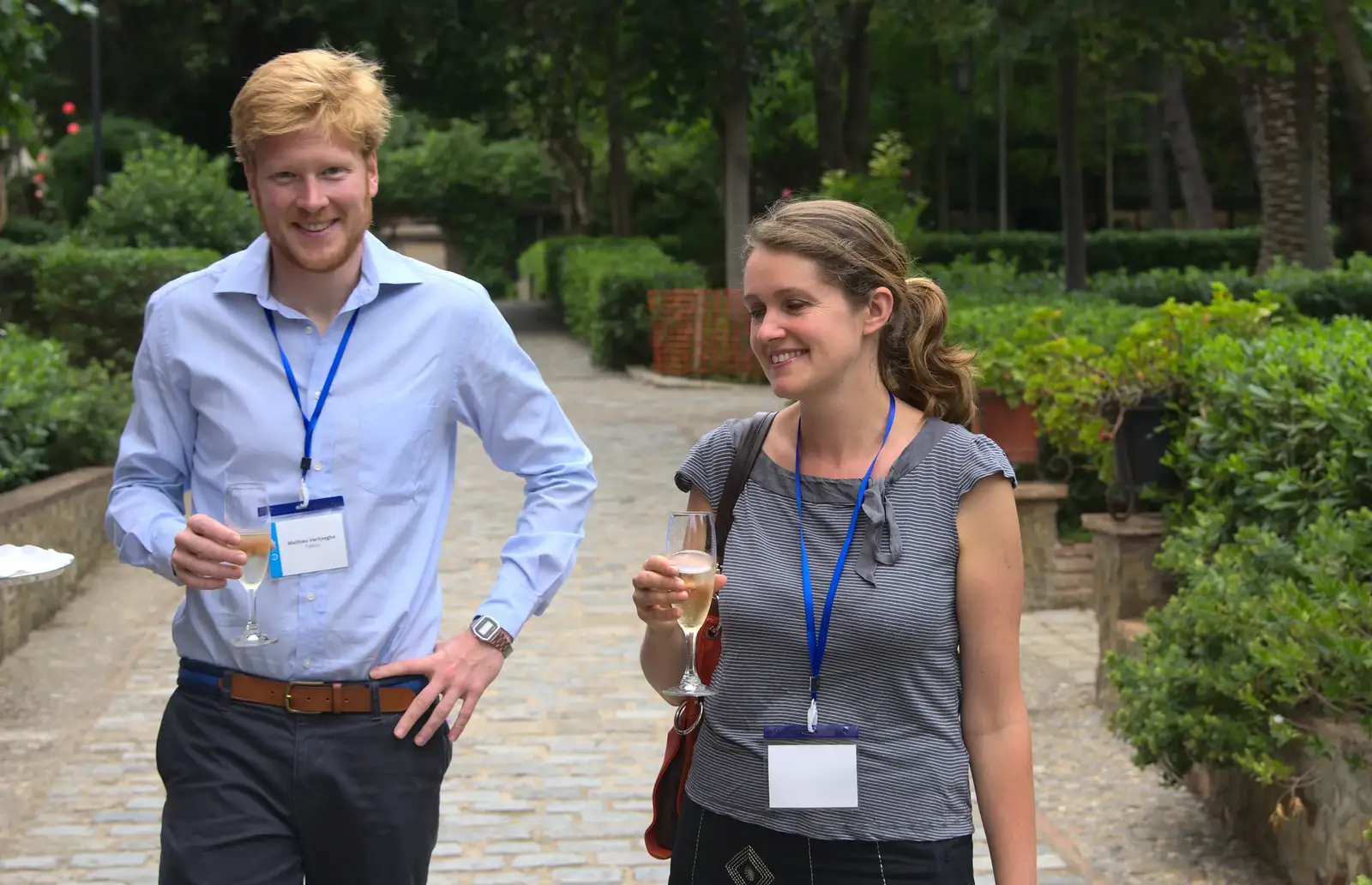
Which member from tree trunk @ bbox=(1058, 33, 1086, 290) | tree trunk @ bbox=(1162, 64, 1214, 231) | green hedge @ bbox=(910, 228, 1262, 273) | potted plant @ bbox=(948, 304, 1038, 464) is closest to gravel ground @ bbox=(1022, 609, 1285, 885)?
potted plant @ bbox=(948, 304, 1038, 464)

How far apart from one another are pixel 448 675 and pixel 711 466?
564mm

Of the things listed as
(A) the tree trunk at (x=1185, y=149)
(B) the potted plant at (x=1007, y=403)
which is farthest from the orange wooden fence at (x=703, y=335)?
(A) the tree trunk at (x=1185, y=149)

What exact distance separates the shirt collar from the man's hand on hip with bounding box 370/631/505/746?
61 cm

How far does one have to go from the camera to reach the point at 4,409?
10383mm

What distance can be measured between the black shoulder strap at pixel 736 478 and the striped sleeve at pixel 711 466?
0.05 ft

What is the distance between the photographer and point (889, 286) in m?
2.91

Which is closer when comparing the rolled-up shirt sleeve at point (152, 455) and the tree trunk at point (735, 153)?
the rolled-up shirt sleeve at point (152, 455)

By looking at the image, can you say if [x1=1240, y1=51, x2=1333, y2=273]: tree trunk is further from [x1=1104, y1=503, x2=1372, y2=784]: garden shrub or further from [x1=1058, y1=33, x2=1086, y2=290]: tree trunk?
[x1=1104, y1=503, x2=1372, y2=784]: garden shrub

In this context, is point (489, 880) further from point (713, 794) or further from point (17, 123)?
point (17, 123)

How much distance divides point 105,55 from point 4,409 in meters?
22.7

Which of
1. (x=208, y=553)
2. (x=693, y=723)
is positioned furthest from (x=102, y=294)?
(x=693, y=723)

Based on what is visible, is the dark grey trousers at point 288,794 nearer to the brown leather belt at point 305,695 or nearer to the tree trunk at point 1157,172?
the brown leather belt at point 305,695

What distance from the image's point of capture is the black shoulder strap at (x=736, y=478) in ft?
9.66

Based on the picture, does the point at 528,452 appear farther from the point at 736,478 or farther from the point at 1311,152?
the point at 1311,152
